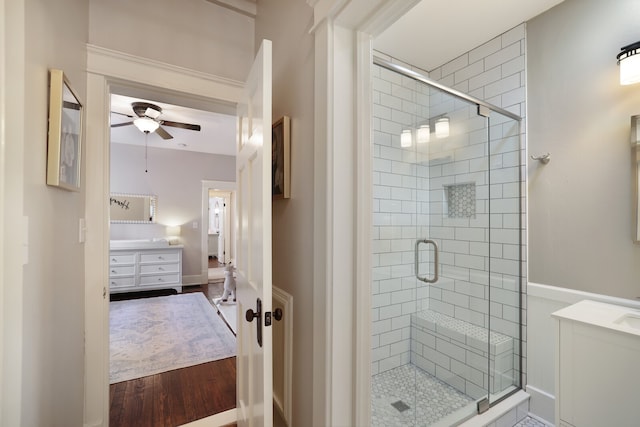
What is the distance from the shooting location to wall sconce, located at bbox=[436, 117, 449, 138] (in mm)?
2264

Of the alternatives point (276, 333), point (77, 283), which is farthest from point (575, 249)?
point (77, 283)

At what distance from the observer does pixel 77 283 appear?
4.33ft

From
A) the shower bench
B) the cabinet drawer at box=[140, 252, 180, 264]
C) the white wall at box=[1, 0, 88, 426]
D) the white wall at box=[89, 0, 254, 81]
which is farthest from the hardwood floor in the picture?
the cabinet drawer at box=[140, 252, 180, 264]

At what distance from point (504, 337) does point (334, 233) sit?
1932 mm

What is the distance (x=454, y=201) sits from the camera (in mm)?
2385

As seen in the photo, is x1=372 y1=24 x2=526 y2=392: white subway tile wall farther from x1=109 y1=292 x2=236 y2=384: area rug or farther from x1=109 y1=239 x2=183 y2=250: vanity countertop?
x1=109 y1=239 x2=183 y2=250: vanity countertop

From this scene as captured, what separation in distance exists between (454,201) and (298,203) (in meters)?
1.74

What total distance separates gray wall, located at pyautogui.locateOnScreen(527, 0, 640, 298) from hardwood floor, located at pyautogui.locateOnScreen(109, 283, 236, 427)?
97.9 inches

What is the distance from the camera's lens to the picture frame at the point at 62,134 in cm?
100

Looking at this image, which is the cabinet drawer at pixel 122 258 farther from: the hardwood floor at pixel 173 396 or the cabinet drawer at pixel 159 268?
the hardwood floor at pixel 173 396

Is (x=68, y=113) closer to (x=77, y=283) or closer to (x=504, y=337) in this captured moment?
(x=77, y=283)

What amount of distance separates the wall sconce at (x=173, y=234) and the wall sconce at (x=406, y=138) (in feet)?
15.3

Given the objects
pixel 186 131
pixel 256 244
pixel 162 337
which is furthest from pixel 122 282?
pixel 256 244

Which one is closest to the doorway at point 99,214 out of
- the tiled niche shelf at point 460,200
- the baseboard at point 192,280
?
the tiled niche shelf at point 460,200
